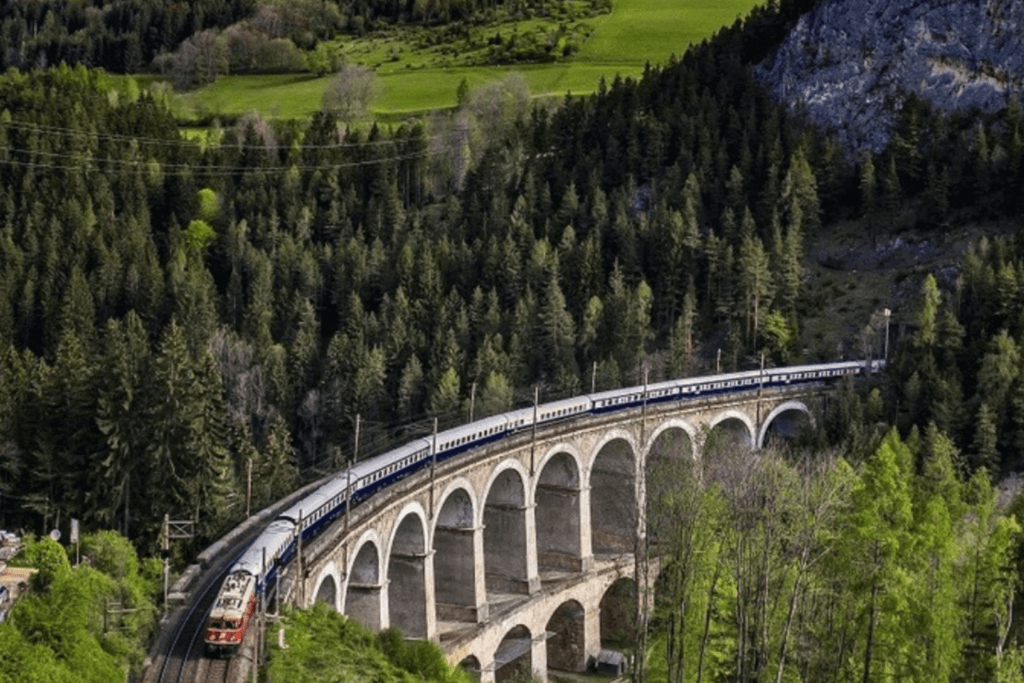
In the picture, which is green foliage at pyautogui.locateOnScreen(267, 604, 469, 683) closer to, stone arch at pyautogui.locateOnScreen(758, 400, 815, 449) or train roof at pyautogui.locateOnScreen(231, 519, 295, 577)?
train roof at pyautogui.locateOnScreen(231, 519, 295, 577)

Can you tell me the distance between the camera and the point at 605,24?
7692 inches

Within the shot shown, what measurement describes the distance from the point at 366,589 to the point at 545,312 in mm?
53289

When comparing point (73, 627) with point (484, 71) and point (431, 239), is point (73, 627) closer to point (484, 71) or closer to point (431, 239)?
point (431, 239)

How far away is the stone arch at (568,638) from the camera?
260 ft

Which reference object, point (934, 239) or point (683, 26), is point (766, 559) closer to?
point (934, 239)

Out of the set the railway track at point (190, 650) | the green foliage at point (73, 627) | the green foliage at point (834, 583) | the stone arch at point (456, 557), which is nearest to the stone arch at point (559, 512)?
the stone arch at point (456, 557)

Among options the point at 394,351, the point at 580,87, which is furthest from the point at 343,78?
the point at 394,351

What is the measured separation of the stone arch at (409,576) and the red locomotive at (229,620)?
18034 millimetres

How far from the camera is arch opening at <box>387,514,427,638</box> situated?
65.8 metres

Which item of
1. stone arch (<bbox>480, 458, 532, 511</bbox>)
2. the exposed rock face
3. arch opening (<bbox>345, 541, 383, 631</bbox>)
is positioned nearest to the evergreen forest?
the exposed rock face

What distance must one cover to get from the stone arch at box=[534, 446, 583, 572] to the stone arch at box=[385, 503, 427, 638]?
16421 millimetres

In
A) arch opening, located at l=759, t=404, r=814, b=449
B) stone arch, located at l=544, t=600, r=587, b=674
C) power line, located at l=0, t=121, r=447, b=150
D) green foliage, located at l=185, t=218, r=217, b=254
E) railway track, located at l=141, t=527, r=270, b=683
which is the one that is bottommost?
stone arch, located at l=544, t=600, r=587, b=674

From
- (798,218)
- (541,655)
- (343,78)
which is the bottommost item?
(541,655)

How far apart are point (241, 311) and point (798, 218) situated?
157 feet
